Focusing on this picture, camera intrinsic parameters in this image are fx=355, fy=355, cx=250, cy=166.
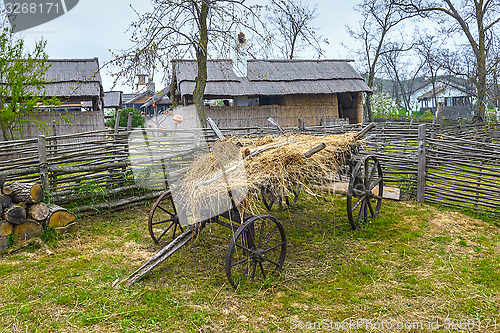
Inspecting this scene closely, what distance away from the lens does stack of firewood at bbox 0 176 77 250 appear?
4320mm

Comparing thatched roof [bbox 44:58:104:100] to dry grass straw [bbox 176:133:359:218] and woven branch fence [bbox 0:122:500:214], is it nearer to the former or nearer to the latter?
woven branch fence [bbox 0:122:500:214]

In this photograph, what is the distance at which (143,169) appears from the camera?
21.1 feet

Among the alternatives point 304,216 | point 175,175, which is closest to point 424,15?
point 304,216

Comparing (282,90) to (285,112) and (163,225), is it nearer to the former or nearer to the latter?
(285,112)

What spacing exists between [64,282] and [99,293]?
51 centimetres

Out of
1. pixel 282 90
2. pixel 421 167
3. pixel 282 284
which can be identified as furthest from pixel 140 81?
pixel 282 90

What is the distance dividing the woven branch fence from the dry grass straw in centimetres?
133

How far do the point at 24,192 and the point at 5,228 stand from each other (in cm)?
47

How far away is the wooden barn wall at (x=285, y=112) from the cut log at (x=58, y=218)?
967cm

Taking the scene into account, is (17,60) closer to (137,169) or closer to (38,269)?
(137,169)

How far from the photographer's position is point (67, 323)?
2859mm

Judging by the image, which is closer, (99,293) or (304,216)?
(99,293)

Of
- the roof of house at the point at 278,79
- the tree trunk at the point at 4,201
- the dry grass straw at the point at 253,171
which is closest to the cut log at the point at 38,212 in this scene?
the tree trunk at the point at 4,201

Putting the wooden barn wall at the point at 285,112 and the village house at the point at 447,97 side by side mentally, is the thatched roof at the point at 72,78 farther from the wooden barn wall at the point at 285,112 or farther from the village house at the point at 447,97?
the village house at the point at 447,97
